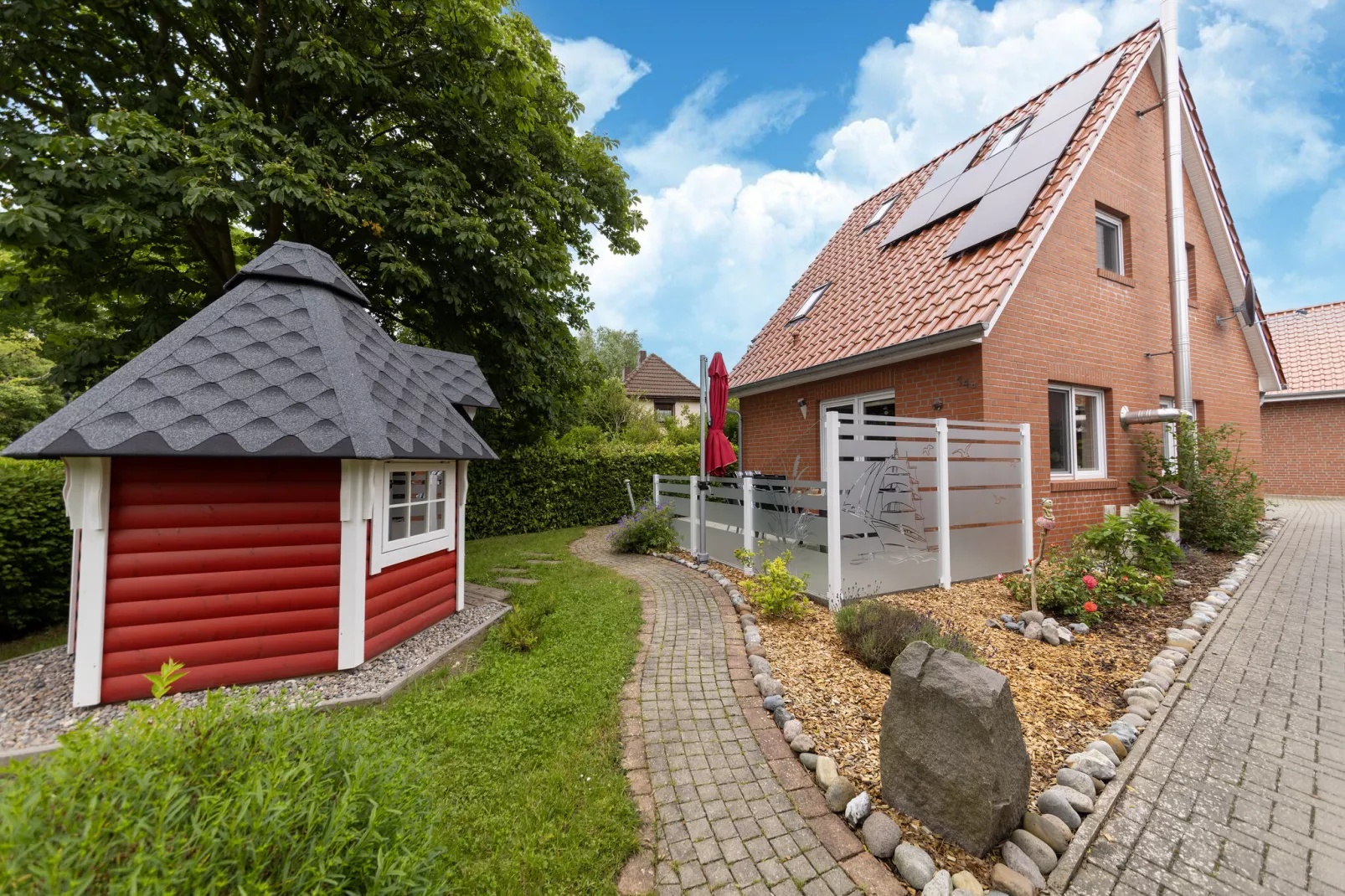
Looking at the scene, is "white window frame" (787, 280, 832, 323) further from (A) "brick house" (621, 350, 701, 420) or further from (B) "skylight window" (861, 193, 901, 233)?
(A) "brick house" (621, 350, 701, 420)

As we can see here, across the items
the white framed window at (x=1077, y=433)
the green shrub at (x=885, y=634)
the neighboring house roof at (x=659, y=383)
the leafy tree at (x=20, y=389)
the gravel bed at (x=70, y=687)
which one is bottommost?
the gravel bed at (x=70, y=687)

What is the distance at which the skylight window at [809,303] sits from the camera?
10.3 m

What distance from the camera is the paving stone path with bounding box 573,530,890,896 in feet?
6.61

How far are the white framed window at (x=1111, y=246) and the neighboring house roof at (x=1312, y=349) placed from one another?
11.5 metres

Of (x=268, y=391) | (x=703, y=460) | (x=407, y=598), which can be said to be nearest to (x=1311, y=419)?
(x=703, y=460)

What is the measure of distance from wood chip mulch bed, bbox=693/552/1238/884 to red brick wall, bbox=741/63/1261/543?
2461 mm

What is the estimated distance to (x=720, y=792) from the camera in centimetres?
248

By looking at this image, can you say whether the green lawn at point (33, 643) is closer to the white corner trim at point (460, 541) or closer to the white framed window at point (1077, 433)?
the white corner trim at point (460, 541)

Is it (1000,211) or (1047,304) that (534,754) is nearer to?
(1047,304)

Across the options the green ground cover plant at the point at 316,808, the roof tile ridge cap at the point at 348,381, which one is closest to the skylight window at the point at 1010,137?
the roof tile ridge cap at the point at 348,381

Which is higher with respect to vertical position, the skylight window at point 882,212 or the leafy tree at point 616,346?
the leafy tree at point 616,346

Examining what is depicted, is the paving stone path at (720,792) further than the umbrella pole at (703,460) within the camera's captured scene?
No

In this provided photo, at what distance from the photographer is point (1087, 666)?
12.7 ft

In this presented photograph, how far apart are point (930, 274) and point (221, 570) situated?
358 inches
